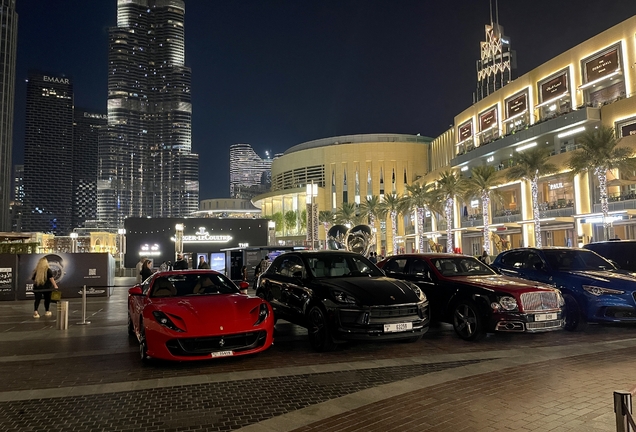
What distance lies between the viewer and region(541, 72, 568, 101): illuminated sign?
41.8m

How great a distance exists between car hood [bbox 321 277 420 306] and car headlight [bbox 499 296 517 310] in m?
1.59

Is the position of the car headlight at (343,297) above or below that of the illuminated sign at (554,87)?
below

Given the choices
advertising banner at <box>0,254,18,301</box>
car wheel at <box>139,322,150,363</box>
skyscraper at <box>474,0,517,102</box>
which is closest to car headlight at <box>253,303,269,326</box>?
car wheel at <box>139,322,150,363</box>

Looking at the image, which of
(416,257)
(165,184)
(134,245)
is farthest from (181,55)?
(416,257)

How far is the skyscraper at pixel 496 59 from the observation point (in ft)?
393

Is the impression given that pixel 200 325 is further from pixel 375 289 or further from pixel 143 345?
pixel 375 289

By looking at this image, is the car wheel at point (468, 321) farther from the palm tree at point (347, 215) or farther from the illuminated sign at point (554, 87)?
the palm tree at point (347, 215)

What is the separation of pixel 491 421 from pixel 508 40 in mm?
140327

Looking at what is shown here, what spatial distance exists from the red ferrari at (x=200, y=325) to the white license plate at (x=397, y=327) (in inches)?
72.1

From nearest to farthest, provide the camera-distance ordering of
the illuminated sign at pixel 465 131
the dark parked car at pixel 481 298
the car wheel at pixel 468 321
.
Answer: the dark parked car at pixel 481 298 < the car wheel at pixel 468 321 < the illuminated sign at pixel 465 131

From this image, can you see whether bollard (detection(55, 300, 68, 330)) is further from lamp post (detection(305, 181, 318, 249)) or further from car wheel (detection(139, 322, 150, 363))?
lamp post (detection(305, 181, 318, 249))

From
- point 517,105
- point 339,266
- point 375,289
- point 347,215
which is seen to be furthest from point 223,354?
point 347,215

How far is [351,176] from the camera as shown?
94.7m

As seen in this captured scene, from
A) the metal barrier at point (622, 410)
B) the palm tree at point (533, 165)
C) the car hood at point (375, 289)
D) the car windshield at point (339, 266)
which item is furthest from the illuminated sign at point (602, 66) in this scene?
the metal barrier at point (622, 410)
